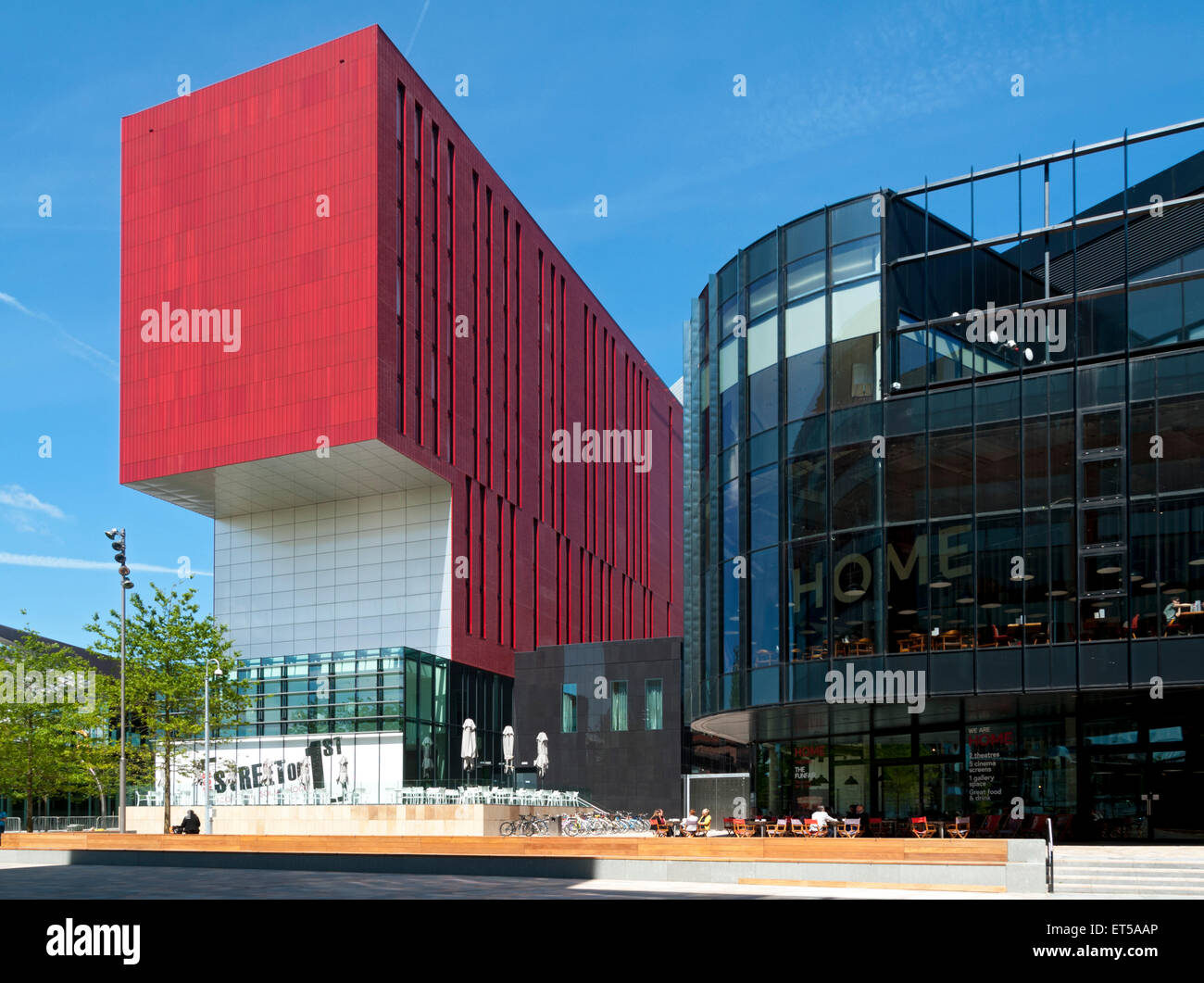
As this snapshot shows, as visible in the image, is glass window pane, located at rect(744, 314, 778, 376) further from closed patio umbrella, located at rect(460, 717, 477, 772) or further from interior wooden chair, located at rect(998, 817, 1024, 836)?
closed patio umbrella, located at rect(460, 717, 477, 772)

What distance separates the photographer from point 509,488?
71625 millimetres

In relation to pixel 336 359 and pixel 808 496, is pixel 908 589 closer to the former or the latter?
pixel 808 496

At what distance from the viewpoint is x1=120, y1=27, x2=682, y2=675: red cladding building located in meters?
59.0

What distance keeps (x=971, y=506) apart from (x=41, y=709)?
43.3 metres

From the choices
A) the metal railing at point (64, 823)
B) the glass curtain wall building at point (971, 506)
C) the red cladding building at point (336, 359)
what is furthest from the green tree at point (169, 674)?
the metal railing at point (64, 823)

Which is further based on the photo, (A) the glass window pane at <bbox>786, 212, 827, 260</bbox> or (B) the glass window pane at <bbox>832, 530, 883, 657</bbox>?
(A) the glass window pane at <bbox>786, 212, 827, 260</bbox>

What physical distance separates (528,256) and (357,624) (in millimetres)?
25404

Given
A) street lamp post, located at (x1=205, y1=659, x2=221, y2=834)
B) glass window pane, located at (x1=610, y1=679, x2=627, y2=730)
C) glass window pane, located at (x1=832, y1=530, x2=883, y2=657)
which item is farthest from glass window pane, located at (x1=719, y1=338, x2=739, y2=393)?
glass window pane, located at (x1=610, y1=679, x2=627, y2=730)

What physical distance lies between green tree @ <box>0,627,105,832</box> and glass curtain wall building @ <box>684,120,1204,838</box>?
31589 millimetres

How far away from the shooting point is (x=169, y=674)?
50844 millimetres

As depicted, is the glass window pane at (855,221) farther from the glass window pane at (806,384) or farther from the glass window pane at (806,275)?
the glass window pane at (806,384)

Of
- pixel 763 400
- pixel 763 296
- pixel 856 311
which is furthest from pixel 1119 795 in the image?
pixel 763 296
